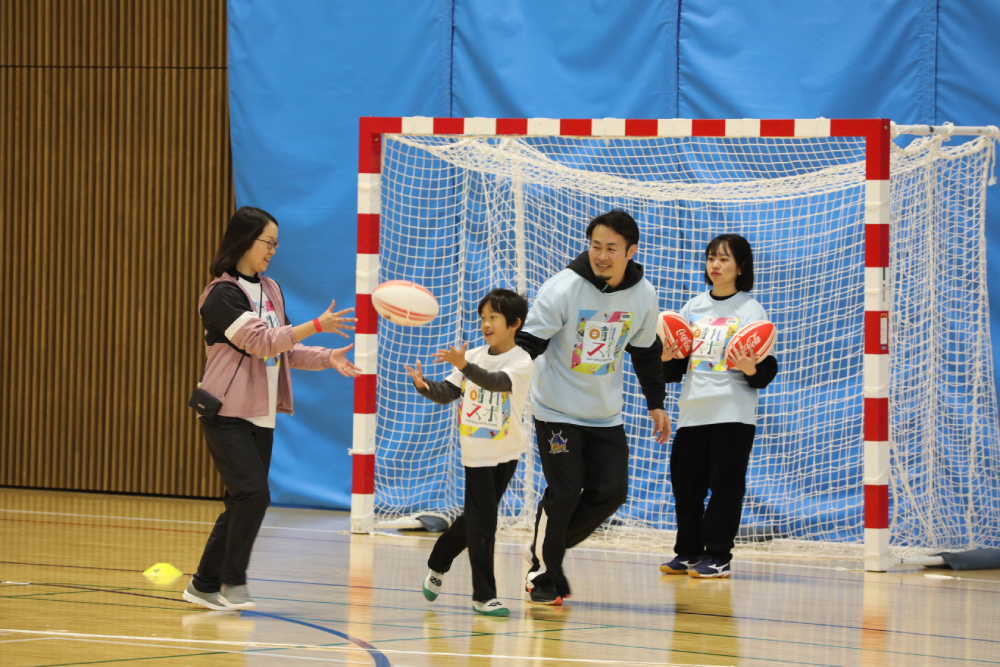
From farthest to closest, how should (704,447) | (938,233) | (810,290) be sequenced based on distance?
(810,290) < (938,233) < (704,447)

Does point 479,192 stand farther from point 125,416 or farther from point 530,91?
point 125,416

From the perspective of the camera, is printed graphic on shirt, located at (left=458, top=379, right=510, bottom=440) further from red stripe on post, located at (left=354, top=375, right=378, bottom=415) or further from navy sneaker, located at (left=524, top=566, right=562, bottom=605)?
red stripe on post, located at (left=354, top=375, right=378, bottom=415)

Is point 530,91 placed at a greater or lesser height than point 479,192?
greater

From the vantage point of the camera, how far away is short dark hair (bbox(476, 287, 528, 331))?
4.53 meters

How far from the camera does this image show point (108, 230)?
873 centimetres

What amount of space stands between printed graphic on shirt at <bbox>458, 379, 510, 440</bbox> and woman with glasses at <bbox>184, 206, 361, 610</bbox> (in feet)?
1.59

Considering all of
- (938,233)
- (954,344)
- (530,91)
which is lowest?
(954,344)

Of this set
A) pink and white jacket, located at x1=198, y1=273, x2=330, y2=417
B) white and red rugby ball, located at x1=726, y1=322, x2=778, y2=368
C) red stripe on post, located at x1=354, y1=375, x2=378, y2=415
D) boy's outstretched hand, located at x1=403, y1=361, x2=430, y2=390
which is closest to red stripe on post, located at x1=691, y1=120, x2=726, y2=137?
white and red rugby ball, located at x1=726, y1=322, x2=778, y2=368

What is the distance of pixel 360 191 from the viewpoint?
6.91m

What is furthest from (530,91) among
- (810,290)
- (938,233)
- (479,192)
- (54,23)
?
(54,23)

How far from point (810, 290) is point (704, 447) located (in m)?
1.89

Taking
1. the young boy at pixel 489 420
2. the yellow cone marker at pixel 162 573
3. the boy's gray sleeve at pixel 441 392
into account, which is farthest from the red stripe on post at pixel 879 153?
the yellow cone marker at pixel 162 573

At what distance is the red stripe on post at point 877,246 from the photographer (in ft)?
19.7

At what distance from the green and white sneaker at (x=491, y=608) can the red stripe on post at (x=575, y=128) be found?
3.00 m
